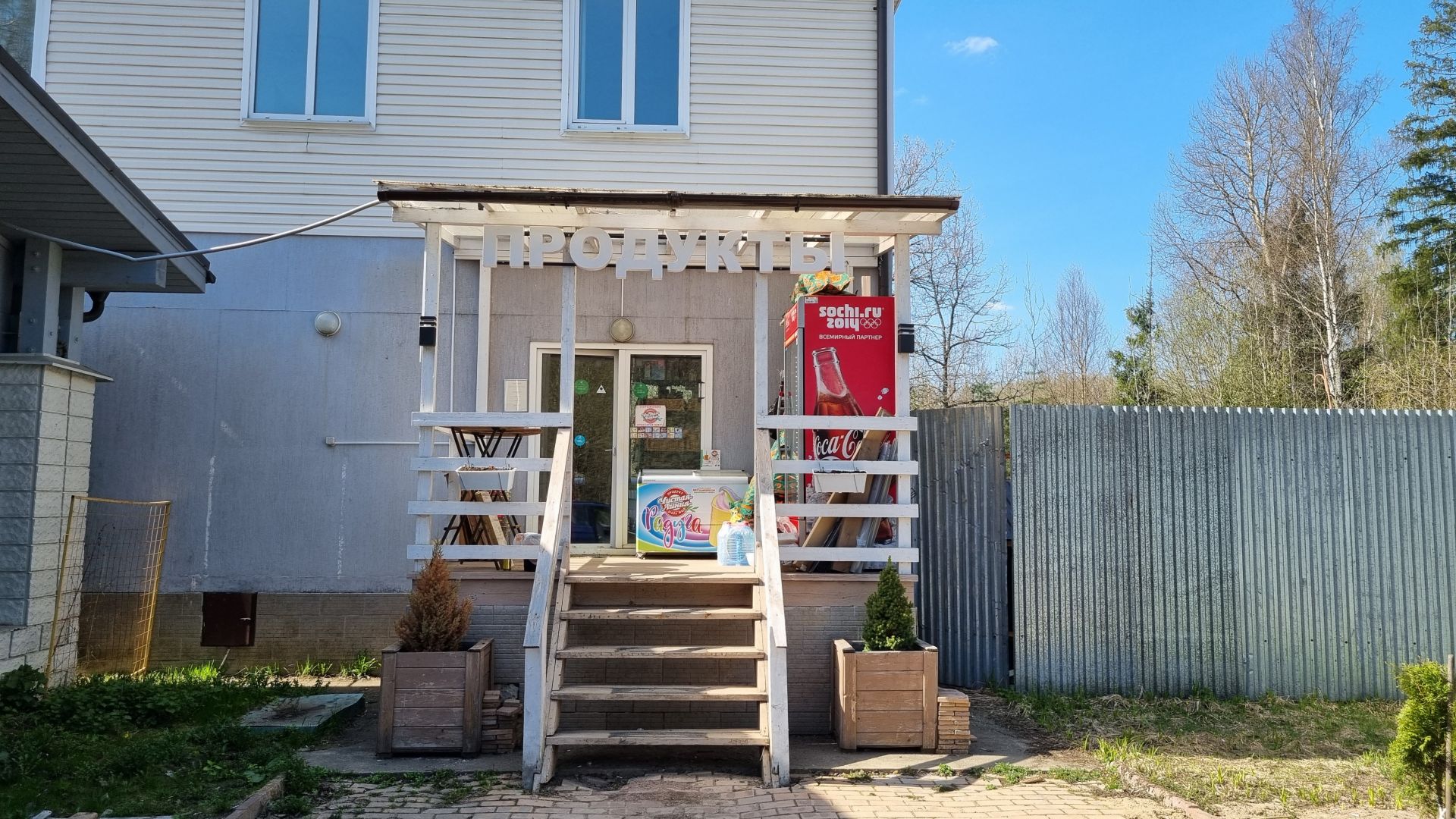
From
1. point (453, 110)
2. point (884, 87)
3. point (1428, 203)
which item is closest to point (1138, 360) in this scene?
point (1428, 203)

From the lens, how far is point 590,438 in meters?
9.26

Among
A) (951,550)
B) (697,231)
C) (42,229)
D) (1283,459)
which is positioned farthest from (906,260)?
(42,229)

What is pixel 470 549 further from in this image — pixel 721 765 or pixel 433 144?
pixel 433 144

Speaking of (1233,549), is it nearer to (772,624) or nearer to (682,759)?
(772,624)

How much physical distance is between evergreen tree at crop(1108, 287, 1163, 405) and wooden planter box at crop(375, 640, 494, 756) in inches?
696

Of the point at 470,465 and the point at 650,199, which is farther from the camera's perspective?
the point at 470,465

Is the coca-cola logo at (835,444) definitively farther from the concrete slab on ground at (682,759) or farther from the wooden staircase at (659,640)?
the concrete slab on ground at (682,759)

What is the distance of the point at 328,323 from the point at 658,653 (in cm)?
466

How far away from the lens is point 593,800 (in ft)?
17.3

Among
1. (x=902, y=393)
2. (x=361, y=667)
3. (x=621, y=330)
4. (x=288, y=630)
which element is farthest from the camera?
(x=621, y=330)

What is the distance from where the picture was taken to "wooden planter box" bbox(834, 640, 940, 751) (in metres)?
6.18

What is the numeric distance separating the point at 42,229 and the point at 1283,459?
31.0ft

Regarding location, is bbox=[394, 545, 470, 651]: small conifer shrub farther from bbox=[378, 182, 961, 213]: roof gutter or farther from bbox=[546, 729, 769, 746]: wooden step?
bbox=[378, 182, 961, 213]: roof gutter

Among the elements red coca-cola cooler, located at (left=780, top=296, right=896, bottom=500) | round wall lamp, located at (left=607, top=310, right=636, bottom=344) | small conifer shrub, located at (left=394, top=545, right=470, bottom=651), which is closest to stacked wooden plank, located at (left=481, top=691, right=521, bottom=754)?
small conifer shrub, located at (left=394, top=545, right=470, bottom=651)
